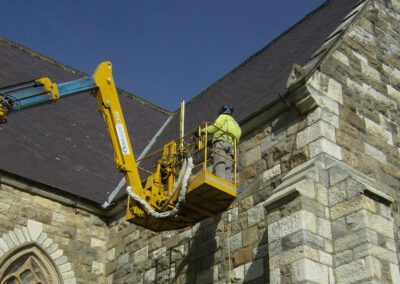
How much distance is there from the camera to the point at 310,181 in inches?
308

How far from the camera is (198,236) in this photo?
9.95 m

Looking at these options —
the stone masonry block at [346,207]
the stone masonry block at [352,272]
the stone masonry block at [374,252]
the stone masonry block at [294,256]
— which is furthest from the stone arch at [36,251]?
the stone masonry block at [374,252]

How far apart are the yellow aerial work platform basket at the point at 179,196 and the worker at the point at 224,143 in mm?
108

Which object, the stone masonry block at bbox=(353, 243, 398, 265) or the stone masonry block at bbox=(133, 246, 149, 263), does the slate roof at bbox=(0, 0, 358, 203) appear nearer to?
the stone masonry block at bbox=(133, 246, 149, 263)

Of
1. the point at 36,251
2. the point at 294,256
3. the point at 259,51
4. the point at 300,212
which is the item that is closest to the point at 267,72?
the point at 259,51

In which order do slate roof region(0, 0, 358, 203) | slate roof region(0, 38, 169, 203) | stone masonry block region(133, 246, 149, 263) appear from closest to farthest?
stone masonry block region(133, 246, 149, 263) → slate roof region(0, 0, 358, 203) → slate roof region(0, 38, 169, 203)

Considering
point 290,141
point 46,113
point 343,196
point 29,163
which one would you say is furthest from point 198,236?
point 46,113

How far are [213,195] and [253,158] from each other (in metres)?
1.18

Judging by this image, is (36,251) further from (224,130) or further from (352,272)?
(352,272)

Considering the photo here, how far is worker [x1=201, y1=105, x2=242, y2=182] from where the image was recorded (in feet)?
29.1

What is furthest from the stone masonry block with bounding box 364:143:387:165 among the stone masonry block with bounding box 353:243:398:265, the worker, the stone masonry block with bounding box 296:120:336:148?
the stone masonry block with bounding box 353:243:398:265

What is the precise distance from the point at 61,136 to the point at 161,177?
5.35 metres

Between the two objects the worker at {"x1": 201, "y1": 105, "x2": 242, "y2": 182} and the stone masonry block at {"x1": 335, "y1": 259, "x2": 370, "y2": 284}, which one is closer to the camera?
the stone masonry block at {"x1": 335, "y1": 259, "x2": 370, "y2": 284}

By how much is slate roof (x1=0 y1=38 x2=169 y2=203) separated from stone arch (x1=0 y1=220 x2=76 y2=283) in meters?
0.99
